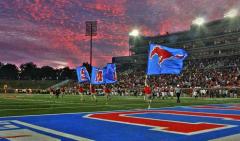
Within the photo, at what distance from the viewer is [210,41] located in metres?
91.0

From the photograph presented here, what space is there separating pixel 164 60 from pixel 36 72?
149 meters

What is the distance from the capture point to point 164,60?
20672mm

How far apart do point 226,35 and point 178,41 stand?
18.3 meters

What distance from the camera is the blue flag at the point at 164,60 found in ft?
66.4

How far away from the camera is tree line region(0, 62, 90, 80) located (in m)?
164

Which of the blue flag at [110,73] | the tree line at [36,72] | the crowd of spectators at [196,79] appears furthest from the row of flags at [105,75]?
the tree line at [36,72]

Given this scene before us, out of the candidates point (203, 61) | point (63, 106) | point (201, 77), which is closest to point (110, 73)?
point (63, 106)

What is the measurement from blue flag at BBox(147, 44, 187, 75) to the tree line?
143 meters

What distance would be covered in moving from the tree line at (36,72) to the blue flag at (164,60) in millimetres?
143355

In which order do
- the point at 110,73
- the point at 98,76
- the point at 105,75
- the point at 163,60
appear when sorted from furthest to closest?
the point at 98,76, the point at 105,75, the point at 110,73, the point at 163,60

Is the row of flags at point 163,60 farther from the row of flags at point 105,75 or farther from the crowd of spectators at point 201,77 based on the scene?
the crowd of spectators at point 201,77

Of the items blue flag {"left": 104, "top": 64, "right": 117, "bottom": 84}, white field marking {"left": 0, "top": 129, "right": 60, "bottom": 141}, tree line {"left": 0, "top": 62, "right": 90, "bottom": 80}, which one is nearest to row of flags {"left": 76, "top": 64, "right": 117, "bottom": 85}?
blue flag {"left": 104, "top": 64, "right": 117, "bottom": 84}

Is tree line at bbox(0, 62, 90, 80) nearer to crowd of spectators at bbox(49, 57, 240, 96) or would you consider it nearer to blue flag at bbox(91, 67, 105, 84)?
crowd of spectators at bbox(49, 57, 240, 96)

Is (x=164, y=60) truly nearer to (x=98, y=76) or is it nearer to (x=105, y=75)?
(x=105, y=75)
